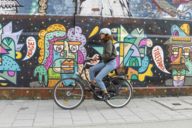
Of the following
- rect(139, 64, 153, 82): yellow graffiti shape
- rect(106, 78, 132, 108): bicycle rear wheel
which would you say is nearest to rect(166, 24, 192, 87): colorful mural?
rect(139, 64, 153, 82): yellow graffiti shape

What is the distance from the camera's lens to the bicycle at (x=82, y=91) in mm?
10070

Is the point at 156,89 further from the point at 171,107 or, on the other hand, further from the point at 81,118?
the point at 81,118

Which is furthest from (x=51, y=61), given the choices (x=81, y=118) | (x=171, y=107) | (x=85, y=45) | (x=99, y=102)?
(x=171, y=107)

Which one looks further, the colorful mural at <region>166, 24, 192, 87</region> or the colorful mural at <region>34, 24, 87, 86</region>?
the colorful mural at <region>166, 24, 192, 87</region>

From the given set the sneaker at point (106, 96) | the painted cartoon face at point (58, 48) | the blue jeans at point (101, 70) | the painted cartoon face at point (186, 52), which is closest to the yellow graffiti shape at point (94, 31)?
the painted cartoon face at point (58, 48)

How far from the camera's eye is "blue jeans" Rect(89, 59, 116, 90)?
33.1ft

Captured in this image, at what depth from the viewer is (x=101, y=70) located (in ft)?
33.3

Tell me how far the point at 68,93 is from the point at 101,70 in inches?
39.5

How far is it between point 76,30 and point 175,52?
3.04 meters

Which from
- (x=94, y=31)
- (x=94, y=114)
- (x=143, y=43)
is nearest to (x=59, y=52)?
(x=94, y=31)

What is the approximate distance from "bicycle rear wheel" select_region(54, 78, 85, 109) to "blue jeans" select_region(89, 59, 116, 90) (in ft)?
1.40

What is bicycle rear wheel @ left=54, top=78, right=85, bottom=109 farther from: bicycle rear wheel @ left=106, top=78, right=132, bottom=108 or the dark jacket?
the dark jacket

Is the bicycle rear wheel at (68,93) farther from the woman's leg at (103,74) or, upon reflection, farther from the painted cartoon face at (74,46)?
the painted cartoon face at (74,46)

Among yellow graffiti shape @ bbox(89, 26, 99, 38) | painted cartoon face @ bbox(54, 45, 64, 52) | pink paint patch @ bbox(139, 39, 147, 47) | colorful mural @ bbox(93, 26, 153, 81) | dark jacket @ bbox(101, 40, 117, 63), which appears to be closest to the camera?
dark jacket @ bbox(101, 40, 117, 63)
